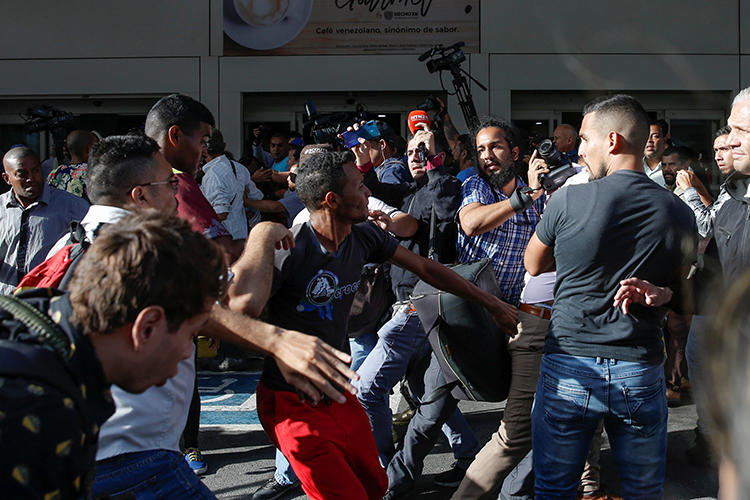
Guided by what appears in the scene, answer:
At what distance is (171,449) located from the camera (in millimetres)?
2357

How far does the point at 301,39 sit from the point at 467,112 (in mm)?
4033

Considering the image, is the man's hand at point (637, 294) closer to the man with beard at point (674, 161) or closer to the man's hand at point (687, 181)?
the man's hand at point (687, 181)

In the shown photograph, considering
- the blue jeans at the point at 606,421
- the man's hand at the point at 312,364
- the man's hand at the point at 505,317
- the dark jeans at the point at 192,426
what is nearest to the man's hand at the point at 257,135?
the dark jeans at the point at 192,426

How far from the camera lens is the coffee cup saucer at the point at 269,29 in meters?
12.1

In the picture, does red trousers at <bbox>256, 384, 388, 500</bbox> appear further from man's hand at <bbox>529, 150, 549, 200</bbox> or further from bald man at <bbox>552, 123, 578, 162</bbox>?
bald man at <bbox>552, 123, 578, 162</bbox>

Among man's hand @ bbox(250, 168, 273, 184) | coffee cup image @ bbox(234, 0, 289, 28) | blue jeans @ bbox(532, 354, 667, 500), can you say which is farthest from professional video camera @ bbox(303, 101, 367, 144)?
coffee cup image @ bbox(234, 0, 289, 28)

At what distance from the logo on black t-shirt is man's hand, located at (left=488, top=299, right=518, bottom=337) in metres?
0.72

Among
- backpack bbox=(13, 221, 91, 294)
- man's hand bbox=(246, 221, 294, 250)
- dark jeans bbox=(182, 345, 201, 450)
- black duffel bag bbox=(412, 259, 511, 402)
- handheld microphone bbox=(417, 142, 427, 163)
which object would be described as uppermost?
handheld microphone bbox=(417, 142, 427, 163)

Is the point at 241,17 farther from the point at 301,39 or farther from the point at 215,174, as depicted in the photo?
the point at 215,174

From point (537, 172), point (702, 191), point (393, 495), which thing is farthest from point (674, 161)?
point (393, 495)

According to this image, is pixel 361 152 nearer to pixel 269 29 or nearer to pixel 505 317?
pixel 505 317

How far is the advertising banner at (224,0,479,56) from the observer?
12.0 metres

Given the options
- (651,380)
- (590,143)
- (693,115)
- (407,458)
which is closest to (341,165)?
(590,143)

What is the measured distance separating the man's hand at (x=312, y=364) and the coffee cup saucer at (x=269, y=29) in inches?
419
